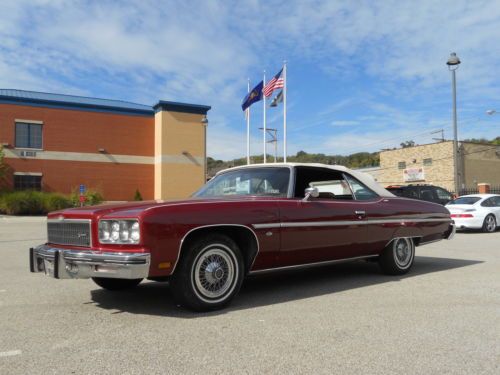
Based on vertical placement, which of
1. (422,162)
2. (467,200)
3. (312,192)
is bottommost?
(467,200)

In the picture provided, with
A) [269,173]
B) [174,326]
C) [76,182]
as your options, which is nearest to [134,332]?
[174,326]

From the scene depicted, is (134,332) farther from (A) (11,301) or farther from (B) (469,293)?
(B) (469,293)

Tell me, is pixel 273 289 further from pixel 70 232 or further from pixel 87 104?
pixel 87 104

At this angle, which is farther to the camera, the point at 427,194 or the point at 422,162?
the point at 422,162

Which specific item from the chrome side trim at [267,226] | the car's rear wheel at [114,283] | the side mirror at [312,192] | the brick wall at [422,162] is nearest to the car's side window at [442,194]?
the side mirror at [312,192]

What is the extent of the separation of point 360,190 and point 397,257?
46.9 inches

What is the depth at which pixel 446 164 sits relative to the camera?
4850 cm

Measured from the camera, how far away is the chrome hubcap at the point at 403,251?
7045mm

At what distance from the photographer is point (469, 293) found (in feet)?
19.0

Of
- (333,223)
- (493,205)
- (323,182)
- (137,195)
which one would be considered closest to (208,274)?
(333,223)

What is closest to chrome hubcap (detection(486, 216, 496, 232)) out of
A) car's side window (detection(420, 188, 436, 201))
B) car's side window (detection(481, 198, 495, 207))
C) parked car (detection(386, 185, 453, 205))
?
car's side window (detection(481, 198, 495, 207))

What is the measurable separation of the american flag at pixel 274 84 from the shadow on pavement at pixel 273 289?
19966 millimetres

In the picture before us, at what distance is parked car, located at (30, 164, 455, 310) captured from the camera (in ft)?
14.9

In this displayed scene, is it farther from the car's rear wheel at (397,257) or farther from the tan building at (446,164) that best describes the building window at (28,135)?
the tan building at (446,164)
